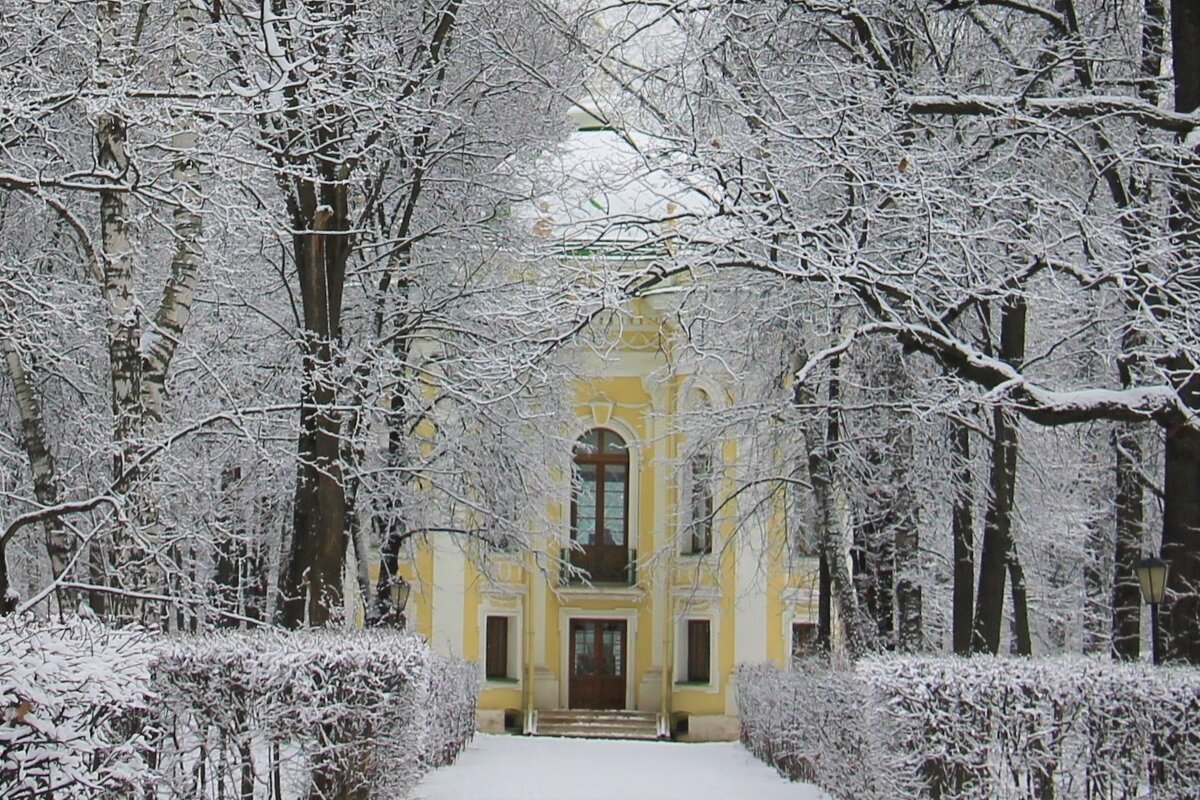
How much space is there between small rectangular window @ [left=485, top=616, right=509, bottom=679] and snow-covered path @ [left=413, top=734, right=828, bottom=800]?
6248mm

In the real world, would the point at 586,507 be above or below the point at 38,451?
below

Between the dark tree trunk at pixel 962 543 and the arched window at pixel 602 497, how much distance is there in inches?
600

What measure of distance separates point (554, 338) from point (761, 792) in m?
6.78

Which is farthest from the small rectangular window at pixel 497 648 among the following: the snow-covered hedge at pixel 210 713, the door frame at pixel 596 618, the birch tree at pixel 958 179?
the birch tree at pixel 958 179

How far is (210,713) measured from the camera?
9.31m

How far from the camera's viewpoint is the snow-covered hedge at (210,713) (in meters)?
6.30

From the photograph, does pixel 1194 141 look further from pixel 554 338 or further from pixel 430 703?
pixel 430 703

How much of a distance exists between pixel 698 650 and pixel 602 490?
13.0 ft

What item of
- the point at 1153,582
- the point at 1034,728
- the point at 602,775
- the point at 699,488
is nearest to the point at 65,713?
the point at 1034,728

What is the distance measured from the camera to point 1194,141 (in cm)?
984

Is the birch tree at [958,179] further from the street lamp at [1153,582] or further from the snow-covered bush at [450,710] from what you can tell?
the snow-covered bush at [450,710]

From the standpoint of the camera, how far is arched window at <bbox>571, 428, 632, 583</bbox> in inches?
1282

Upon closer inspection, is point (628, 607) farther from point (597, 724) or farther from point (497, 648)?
point (597, 724)

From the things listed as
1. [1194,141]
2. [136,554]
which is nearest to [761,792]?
[136,554]
